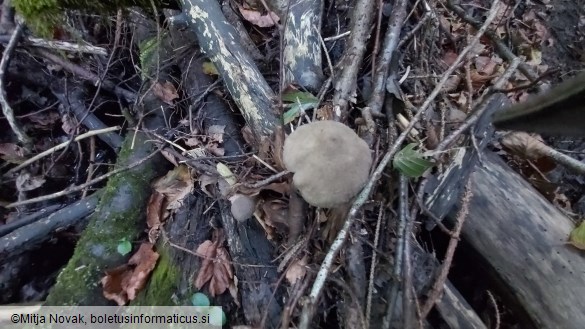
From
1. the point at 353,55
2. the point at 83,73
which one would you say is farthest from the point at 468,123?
the point at 83,73

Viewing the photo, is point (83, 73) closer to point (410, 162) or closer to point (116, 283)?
point (116, 283)

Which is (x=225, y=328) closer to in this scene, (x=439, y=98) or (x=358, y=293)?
(x=358, y=293)

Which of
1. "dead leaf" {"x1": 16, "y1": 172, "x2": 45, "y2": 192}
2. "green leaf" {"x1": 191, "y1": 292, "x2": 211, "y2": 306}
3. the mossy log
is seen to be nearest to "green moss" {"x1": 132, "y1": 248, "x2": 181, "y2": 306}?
the mossy log

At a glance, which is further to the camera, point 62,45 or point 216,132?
point 62,45

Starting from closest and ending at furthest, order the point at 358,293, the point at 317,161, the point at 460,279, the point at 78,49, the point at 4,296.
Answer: the point at 317,161 → the point at 358,293 → the point at 460,279 → the point at 4,296 → the point at 78,49

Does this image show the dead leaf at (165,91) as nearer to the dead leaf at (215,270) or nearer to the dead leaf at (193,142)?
the dead leaf at (193,142)

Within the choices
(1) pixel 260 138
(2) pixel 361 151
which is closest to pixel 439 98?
(2) pixel 361 151

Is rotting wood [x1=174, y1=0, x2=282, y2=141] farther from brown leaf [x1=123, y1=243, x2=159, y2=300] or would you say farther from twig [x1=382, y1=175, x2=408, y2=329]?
brown leaf [x1=123, y1=243, x2=159, y2=300]
